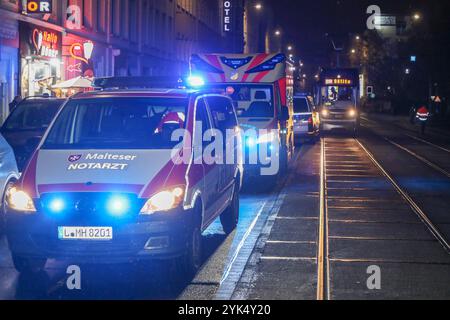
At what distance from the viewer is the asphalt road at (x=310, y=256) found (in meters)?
7.88

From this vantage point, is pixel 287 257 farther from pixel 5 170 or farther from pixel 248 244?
pixel 5 170

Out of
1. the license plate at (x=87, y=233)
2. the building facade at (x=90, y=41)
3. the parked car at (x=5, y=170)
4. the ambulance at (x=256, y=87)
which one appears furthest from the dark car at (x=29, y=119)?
the license plate at (x=87, y=233)

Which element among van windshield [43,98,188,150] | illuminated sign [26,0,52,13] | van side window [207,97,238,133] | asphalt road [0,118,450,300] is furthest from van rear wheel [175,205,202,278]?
illuminated sign [26,0,52,13]

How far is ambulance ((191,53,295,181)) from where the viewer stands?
17.9 meters

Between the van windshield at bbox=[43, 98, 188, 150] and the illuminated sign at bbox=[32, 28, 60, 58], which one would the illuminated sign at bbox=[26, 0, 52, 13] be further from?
the van windshield at bbox=[43, 98, 188, 150]

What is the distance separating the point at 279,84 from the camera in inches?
755

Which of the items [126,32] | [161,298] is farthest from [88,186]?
[126,32]

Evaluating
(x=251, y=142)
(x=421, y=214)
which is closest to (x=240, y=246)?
(x=421, y=214)

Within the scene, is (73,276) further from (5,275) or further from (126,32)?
(126,32)

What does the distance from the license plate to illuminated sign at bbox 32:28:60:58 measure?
20.0 m

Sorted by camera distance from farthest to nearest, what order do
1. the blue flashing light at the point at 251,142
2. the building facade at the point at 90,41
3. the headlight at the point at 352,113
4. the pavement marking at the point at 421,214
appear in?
the headlight at the point at 352,113 < the building facade at the point at 90,41 < the blue flashing light at the point at 251,142 < the pavement marking at the point at 421,214

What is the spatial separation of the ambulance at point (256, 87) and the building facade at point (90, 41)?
8358 millimetres

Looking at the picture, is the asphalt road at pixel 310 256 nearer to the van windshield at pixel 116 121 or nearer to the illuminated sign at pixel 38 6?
the van windshield at pixel 116 121

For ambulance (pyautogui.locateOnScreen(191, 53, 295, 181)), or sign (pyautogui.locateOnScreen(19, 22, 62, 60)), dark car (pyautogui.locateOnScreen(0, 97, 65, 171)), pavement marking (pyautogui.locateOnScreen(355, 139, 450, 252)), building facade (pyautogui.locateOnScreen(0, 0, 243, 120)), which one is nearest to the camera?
pavement marking (pyautogui.locateOnScreen(355, 139, 450, 252))
